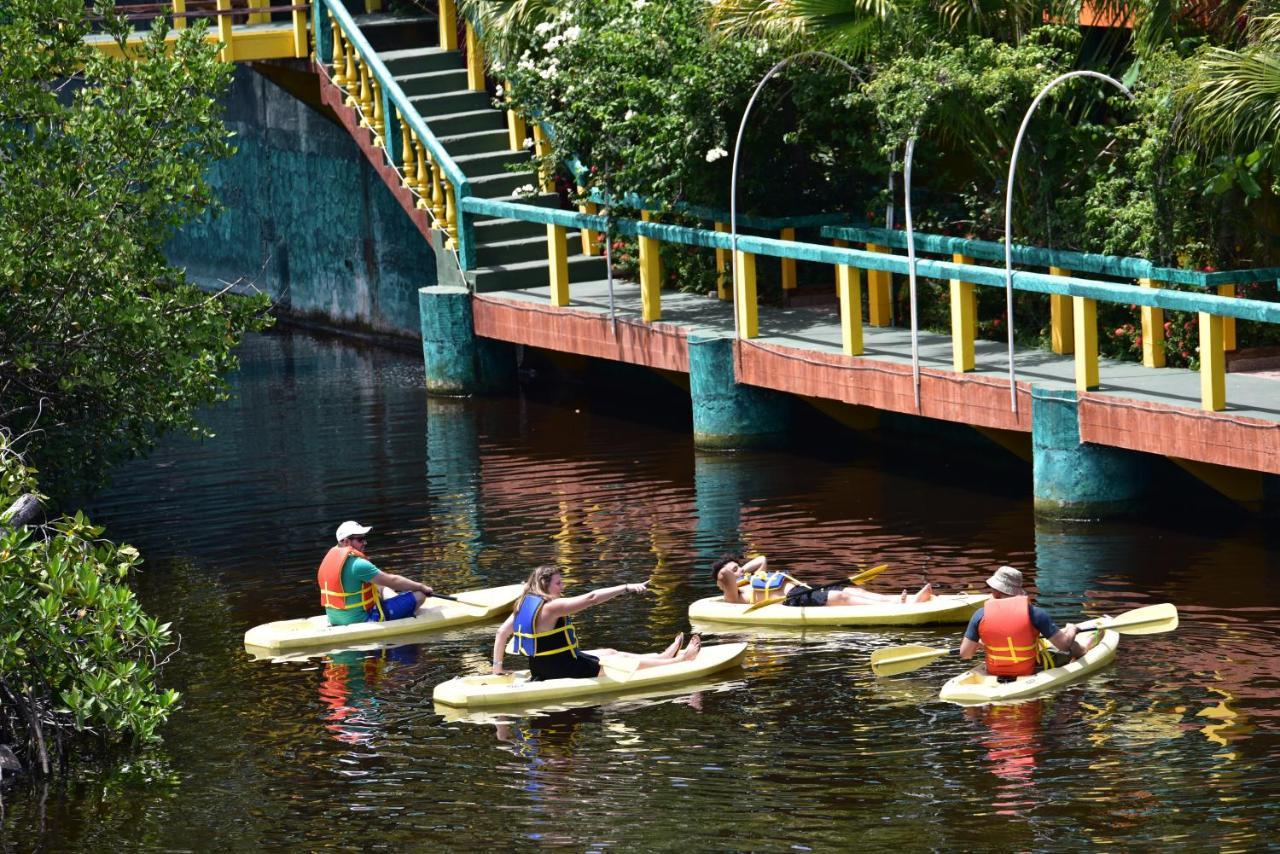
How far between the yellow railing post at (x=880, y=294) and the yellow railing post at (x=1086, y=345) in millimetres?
3911

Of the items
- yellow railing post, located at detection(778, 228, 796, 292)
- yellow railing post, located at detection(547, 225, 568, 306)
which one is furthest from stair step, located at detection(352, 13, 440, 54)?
yellow railing post, located at detection(778, 228, 796, 292)

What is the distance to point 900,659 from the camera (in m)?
14.9

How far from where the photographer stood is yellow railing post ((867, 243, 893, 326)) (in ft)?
72.6

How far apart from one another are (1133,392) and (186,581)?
7.29 metres

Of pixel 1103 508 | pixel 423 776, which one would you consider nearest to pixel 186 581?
pixel 423 776

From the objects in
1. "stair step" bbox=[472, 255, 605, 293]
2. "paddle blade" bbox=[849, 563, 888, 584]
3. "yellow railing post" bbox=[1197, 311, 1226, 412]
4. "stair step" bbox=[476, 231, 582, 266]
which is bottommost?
"paddle blade" bbox=[849, 563, 888, 584]

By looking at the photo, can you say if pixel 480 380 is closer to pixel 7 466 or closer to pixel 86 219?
pixel 86 219

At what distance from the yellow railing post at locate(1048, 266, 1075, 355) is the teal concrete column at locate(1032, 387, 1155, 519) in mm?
1843

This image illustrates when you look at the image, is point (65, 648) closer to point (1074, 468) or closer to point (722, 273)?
point (1074, 468)

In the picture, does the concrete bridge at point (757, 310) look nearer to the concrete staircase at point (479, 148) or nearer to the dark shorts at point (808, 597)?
the concrete staircase at point (479, 148)

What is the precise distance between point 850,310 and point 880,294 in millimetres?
1785

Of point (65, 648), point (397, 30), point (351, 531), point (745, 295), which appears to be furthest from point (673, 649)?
point (397, 30)

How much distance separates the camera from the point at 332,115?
30.2 metres

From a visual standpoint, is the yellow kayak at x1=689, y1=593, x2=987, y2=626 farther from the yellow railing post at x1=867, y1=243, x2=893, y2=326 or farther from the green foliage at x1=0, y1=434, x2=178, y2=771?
the yellow railing post at x1=867, y1=243, x2=893, y2=326
